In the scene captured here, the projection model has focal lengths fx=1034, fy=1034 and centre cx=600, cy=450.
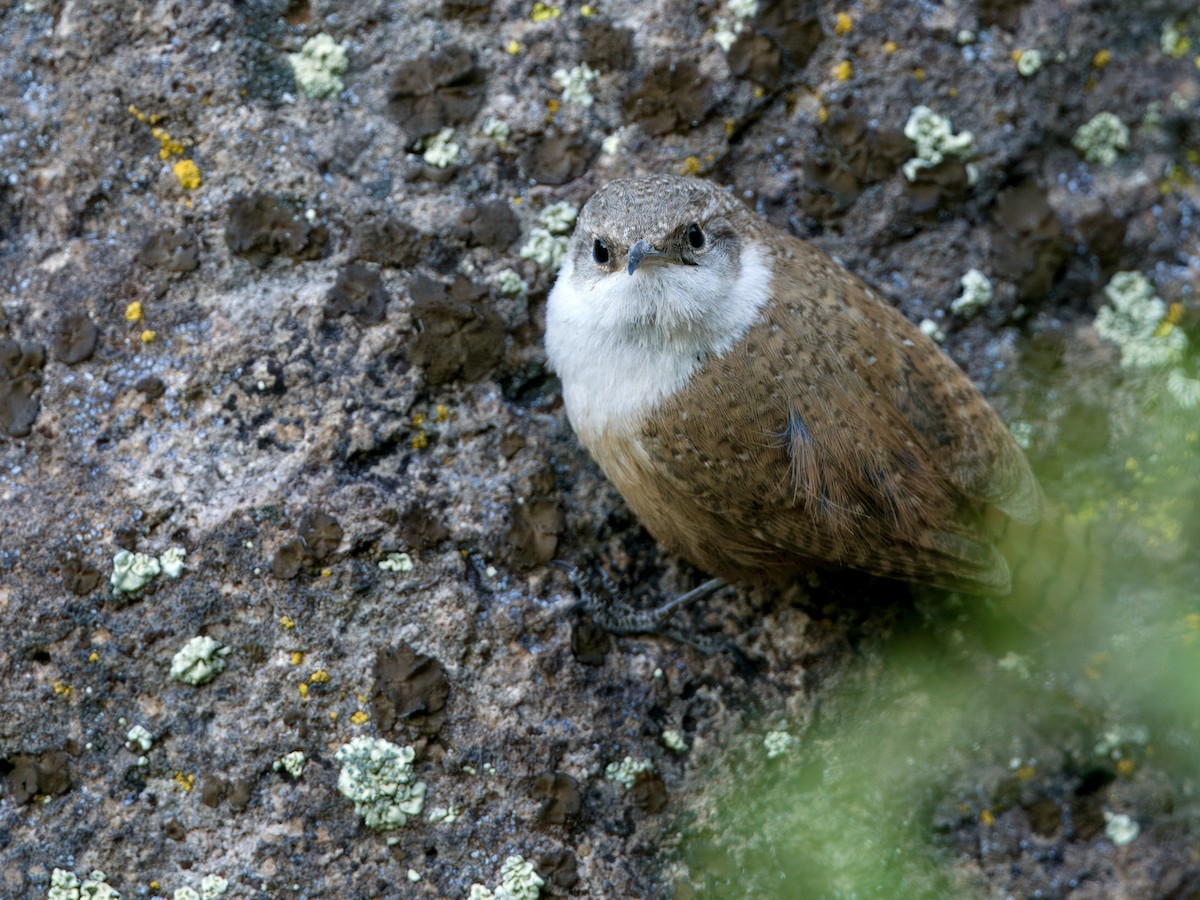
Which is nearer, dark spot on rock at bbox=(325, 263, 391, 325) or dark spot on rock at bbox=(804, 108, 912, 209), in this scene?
dark spot on rock at bbox=(325, 263, 391, 325)

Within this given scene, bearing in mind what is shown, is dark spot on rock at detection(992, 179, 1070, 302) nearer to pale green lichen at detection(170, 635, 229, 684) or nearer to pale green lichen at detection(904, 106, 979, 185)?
pale green lichen at detection(904, 106, 979, 185)

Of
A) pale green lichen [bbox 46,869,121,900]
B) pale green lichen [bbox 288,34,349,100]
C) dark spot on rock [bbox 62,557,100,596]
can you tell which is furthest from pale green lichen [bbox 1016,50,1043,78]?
pale green lichen [bbox 46,869,121,900]

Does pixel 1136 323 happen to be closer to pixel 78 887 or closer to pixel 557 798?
pixel 557 798

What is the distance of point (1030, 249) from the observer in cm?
372

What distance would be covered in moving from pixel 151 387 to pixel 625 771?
1926mm

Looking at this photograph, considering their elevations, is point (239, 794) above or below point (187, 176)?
below

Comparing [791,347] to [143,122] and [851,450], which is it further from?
[143,122]

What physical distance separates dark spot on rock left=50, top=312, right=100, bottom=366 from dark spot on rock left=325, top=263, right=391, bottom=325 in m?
0.73

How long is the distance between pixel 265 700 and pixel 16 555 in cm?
87

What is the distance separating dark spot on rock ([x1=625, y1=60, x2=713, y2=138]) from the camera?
11.8 ft

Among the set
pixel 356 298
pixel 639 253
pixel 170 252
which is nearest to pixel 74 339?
pixel 170 252

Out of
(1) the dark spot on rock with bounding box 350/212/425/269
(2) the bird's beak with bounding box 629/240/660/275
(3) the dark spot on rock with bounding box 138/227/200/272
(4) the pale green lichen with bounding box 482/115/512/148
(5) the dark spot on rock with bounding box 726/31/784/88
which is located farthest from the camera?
(5) the dark spot on rock with bounding box 726/31/784/88

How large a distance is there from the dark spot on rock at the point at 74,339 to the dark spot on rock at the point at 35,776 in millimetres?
1204

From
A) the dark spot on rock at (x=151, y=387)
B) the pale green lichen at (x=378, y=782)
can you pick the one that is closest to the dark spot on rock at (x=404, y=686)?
the pale green lichen at (x=378, y=782)
